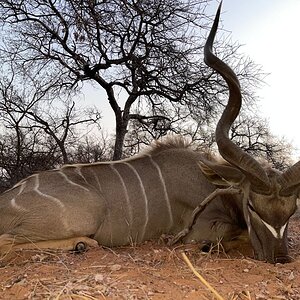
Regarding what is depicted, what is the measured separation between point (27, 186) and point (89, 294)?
175 cm

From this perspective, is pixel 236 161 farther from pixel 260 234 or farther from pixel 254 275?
pixel 254 275

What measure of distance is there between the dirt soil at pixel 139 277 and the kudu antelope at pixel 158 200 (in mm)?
204

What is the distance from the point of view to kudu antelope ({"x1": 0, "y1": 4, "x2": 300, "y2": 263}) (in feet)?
9.62

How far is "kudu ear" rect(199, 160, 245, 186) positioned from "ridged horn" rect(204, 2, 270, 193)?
111 millimetres

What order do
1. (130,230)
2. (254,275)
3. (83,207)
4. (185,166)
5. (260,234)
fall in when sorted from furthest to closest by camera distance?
1. (185,166)
2. (130,230)
3. (83,207)
4. (260,234)
5. (254,275)

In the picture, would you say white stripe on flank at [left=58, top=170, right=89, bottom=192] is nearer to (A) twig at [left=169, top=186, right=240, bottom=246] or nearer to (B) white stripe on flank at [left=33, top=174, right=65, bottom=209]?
(B) white stripe on flank at [left=33, top=174, right=65, bottom=209]

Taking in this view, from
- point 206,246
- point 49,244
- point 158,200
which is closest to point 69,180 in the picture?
point 49,244

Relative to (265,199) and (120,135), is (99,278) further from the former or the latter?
(120,135)

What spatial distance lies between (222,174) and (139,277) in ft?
4.21

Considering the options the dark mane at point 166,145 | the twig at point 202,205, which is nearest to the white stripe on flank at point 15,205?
the twig at point 202,205

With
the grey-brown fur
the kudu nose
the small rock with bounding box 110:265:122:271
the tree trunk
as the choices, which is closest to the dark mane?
the grey-brown fur

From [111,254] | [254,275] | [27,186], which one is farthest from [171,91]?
[254,275]

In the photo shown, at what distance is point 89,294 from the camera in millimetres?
1896

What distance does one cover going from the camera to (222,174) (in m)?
3.29
